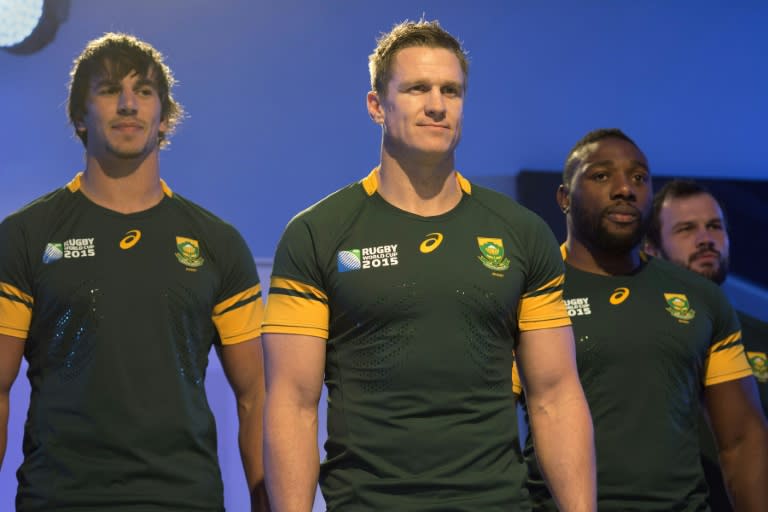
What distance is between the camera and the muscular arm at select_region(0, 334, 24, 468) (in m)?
2.72

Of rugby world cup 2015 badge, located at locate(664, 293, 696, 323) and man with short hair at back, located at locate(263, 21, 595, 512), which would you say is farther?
rugby world cup 2015 badge, located at locate(664, 293, 696, 323)

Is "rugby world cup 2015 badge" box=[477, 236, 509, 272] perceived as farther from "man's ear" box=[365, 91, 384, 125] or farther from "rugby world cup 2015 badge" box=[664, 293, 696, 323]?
"rugby world cup 2015 badge" box=[664, 293, 696, 323]

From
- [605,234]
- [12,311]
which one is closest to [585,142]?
[605,234]

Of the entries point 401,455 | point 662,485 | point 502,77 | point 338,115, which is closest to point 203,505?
point 401,455

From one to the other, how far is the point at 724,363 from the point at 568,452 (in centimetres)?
87

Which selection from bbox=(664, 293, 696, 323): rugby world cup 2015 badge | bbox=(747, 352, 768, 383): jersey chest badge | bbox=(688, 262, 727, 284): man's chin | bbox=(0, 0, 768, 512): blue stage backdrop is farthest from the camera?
bbox=(0, 0, 768, 512): blue stage backdrop

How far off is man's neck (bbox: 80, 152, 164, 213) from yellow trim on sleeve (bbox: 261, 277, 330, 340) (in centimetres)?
69

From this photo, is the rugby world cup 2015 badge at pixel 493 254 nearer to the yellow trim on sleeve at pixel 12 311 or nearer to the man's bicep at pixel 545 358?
the man's bicep at pixel 545 358

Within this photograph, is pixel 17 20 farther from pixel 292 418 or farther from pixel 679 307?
pixel 679 307

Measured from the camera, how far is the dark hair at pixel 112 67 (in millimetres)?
2990

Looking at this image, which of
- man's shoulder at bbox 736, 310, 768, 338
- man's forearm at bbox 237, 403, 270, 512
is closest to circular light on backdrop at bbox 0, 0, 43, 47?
man's forearm at bbox 237, 403, 270, 512

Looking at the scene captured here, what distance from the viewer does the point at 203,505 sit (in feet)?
8.82

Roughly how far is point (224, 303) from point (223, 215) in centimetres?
149

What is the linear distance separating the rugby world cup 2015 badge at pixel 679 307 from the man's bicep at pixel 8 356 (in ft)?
5.76
